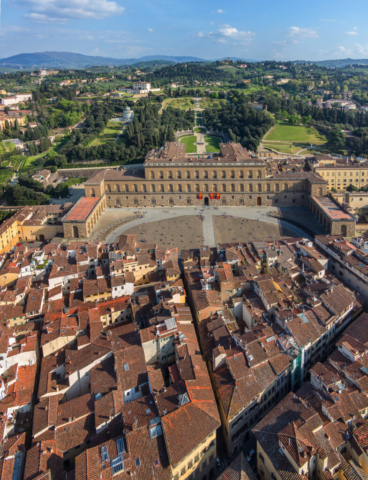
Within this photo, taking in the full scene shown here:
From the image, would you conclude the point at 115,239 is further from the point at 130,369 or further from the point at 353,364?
the point at 353,364

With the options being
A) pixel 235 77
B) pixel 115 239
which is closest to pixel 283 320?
pixel 115 239

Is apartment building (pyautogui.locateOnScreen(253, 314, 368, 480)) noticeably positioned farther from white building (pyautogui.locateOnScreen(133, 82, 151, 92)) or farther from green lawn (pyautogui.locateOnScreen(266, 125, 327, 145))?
white building (pyautogui.locateOnScreen(133, 82, 151, 92))

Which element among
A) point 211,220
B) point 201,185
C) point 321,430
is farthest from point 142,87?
point 321,430

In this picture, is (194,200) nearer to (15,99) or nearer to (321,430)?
(321,430)

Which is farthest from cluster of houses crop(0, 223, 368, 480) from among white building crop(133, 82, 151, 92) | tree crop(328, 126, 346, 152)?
A: white building crop(133, 82, 151, 92)

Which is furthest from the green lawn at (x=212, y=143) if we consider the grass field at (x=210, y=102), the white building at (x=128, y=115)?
the grass field at (x=210, y=102)

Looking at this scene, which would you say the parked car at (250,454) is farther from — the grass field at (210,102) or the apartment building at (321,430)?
the grass field at (210,102)
